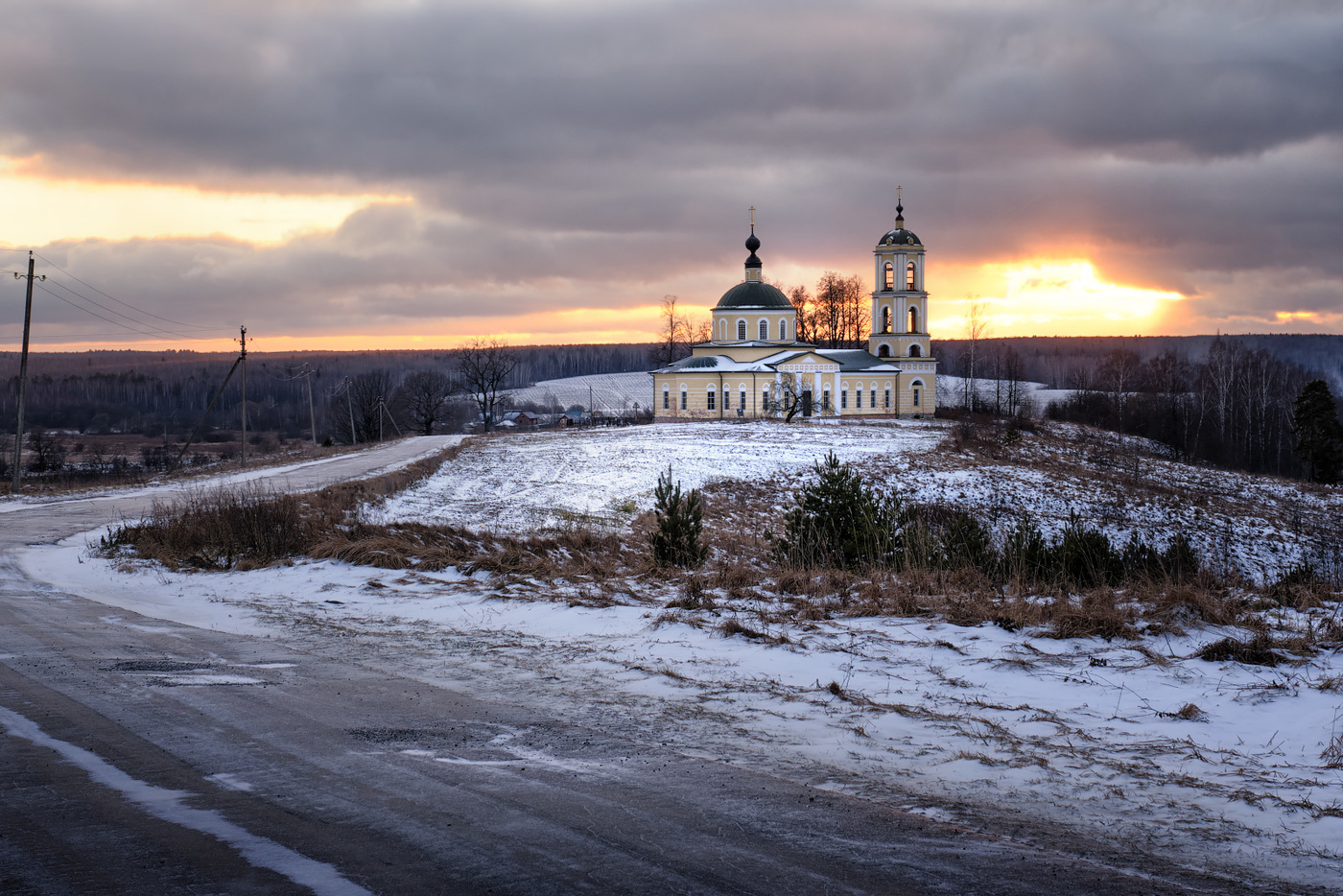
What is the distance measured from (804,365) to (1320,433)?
33867 millimetres

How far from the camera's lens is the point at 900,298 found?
80812 mm

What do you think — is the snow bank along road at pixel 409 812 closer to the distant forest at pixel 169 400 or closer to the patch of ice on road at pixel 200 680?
the patch of ice on road at pixel 200 680

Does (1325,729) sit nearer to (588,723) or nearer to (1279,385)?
(588,723)

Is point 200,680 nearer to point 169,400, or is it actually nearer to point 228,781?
point 228,781

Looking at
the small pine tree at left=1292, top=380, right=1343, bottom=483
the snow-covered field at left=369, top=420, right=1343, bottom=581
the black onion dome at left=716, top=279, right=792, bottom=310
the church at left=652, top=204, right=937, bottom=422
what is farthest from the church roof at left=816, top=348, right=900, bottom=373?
the small pine tree at left=1292, top=380, right=1343, bottom=483

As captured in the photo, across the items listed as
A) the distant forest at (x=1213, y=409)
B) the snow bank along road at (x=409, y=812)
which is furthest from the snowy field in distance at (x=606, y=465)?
the distant forest at (x=1213, y=409)

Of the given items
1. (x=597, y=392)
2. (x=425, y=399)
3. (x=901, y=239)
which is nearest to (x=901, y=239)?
(x=901, y=239)

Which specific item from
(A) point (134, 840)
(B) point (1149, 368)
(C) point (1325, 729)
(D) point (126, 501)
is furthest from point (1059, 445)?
(B) point (1149, 368)

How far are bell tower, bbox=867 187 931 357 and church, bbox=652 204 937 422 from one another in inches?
3.1

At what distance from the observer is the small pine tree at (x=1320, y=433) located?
57656mm

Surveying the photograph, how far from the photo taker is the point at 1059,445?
5681 cm

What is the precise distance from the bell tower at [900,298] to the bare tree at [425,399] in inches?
1536

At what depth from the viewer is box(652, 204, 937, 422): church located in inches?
2965

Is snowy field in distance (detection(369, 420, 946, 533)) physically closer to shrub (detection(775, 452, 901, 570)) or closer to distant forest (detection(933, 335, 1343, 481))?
shrub (detection(775, 452, 901, 570))
